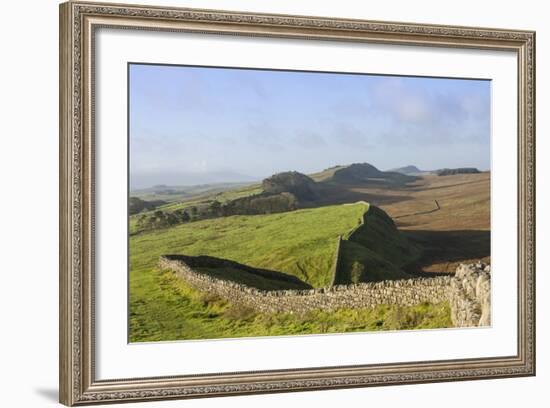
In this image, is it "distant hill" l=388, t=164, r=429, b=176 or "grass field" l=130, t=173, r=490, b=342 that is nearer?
"grass field" l=130, t=173, r=490, b=342

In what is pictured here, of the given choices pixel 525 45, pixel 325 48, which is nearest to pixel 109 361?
pixel 325 48

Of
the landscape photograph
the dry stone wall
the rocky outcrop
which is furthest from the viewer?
the rocky outcrop

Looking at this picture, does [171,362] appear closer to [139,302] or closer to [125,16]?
[139,302]

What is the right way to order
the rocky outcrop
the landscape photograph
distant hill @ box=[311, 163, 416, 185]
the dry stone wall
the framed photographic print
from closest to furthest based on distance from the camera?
the framed photographic print → the landscape photograph → the dry stone wall → distant hill @ box=[311, 163, 416, 185] → the rocky outcrop

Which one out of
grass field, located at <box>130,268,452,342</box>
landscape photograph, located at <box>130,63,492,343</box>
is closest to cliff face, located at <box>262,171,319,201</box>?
landscape photograph, located at <box>130,63,492,343</box>

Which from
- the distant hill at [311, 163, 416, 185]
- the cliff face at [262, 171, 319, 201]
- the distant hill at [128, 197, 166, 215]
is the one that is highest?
the distant hill at [311, 163, 416, 185]

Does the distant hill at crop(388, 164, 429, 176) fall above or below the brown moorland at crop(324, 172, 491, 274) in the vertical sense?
above

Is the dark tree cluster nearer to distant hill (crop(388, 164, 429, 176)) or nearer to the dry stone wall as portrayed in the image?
the dry stone wall
